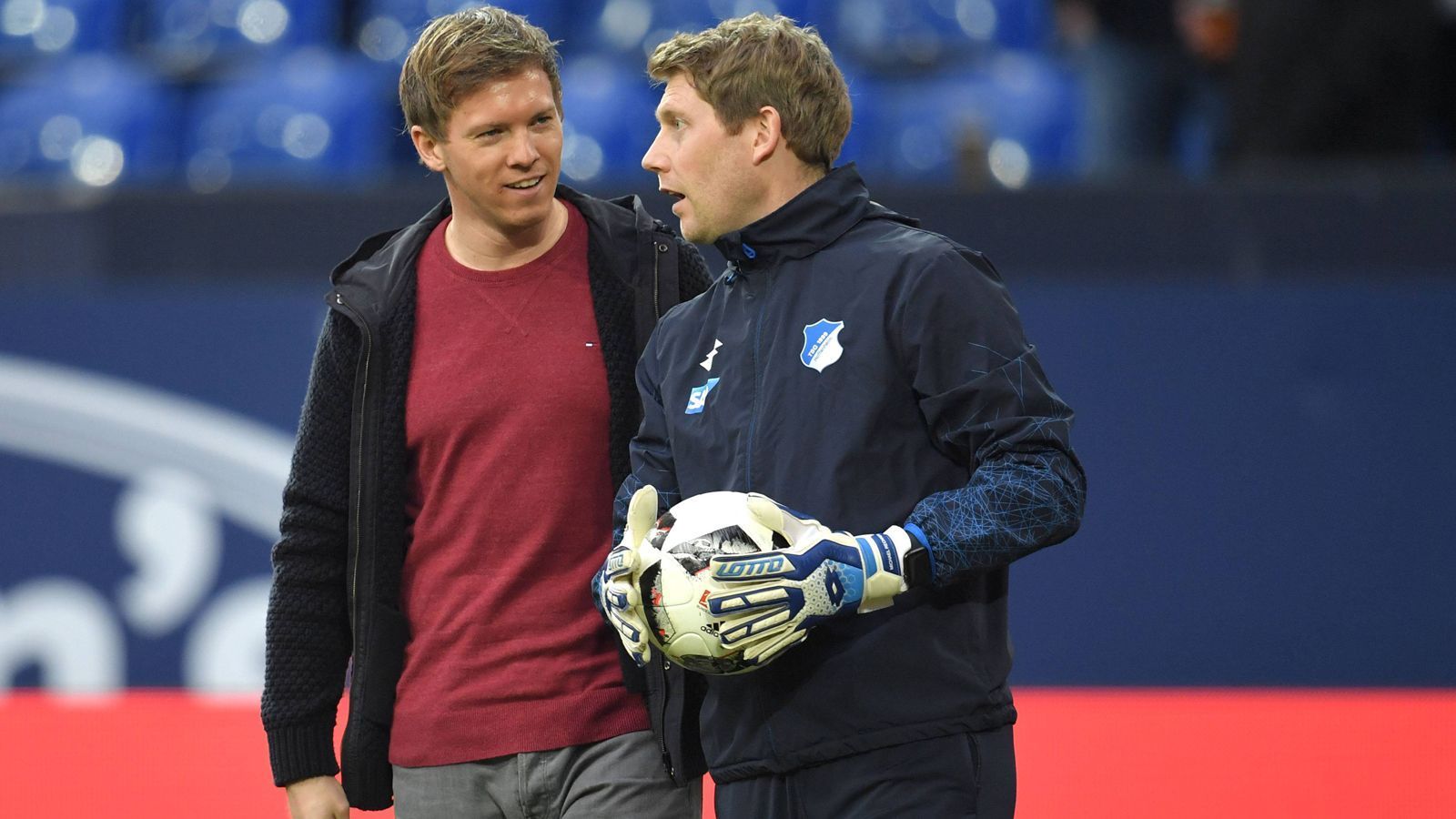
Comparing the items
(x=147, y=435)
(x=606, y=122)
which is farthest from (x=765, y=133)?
(x=606, y=122)

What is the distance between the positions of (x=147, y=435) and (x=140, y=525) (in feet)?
0.98

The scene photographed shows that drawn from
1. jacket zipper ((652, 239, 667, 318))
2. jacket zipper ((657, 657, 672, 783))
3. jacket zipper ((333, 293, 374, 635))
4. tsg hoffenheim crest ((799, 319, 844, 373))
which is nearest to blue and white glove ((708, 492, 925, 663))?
tsg hoffenheim crest ((799, 319, 844, 373))

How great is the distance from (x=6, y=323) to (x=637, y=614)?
13.2 feet

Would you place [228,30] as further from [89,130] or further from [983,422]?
[983,422]

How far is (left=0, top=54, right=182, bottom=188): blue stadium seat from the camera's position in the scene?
733 cm

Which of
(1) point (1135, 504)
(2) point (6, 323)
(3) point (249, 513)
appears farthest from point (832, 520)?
(2) point (6, 323)

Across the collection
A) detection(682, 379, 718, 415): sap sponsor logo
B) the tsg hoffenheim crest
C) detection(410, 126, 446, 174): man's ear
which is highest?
detection(410, 126, 446, 174): man's ear

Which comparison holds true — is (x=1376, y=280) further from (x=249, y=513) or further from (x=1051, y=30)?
(x=249, y=513)

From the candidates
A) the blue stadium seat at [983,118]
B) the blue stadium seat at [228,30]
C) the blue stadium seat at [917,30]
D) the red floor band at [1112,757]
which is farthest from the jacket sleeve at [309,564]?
the blue stadium seat at [228,30]

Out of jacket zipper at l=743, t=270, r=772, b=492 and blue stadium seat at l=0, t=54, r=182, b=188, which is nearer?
jacket zipper at l=743, t=270, r=772, b=492

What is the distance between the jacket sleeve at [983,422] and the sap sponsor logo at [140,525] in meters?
3.70

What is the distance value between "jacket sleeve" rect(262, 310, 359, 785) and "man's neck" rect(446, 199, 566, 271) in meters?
Answer: 0.24

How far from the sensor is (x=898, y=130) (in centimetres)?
719

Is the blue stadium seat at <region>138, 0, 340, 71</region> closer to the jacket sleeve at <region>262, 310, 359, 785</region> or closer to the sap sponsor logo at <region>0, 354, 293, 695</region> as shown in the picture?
the sap sponsor logo at <region>0, 354, 293, 695</region>
